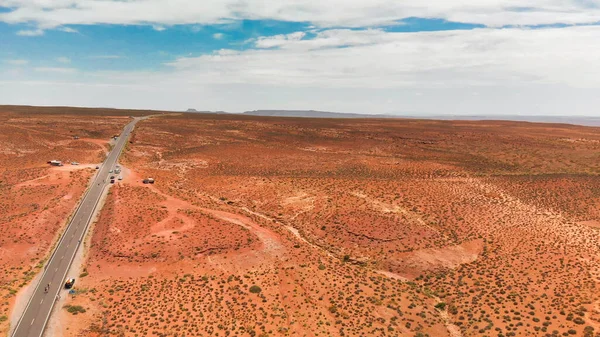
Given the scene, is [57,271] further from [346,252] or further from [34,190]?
[346,252]

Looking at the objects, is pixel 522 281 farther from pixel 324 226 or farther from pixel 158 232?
pixel 158 232

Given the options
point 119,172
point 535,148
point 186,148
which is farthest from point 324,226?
point 535,148

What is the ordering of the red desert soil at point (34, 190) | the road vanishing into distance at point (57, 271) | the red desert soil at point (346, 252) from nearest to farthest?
1. the road vanishing into distance at point (57, 271)
2. the red desert soil at point (346, 252)
3. the red desert soil at point (34, 190)

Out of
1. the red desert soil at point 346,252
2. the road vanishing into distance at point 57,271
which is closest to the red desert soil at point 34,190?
the road vanishing into distance at point 57,271

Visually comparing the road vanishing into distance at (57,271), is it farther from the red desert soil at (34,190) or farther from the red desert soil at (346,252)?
the red desert soil at (346,252)

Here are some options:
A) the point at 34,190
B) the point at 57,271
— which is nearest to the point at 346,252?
the point at 57,271
